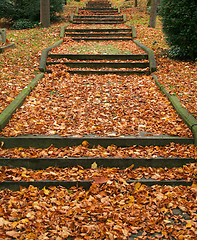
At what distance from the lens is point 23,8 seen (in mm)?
13531

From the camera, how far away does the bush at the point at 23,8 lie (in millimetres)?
13094

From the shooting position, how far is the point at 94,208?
3.24m

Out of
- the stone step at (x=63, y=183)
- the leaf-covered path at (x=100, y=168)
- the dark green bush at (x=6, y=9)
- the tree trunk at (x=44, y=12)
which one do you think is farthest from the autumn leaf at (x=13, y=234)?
the dark green bush at (x=6, y=9)

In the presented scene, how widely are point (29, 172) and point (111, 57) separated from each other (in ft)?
18.3

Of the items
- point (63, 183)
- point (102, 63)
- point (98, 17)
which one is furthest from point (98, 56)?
point (98, 17)

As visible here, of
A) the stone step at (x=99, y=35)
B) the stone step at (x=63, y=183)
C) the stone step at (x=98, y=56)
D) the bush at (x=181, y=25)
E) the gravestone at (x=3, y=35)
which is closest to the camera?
the stone step at (x=63, y=183)

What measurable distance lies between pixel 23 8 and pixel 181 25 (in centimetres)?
947

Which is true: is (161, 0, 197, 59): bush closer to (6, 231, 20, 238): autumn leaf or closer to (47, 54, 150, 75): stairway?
(47, 54, 150, 75): stairway

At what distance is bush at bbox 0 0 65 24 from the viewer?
1309 cm

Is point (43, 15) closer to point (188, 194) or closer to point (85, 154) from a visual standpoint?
point (85, 154)

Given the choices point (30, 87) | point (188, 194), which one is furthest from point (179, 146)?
point (30, 87)

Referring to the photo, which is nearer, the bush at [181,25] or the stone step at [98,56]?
the bush at [181,25]

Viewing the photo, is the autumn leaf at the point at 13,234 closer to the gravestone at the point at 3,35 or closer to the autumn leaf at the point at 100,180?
the autumn leaf at the point at 100,180

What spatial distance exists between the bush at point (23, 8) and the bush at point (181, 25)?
7652 millimetres
